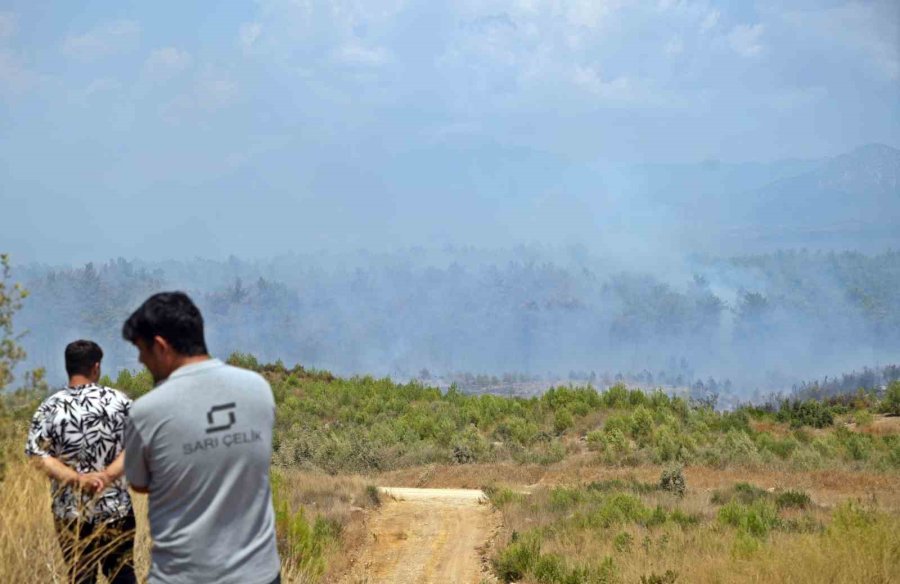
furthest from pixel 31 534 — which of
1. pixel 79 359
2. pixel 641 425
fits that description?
pixel 641 425

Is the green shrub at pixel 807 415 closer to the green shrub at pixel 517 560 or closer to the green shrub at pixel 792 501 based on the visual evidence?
the green shrub at pixel 792 501

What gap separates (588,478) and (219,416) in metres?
18.7

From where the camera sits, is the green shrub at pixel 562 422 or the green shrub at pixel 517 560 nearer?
the green shrub at pixel 517 560

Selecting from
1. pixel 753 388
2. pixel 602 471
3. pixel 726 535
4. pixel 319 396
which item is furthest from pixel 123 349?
pixel 726 535

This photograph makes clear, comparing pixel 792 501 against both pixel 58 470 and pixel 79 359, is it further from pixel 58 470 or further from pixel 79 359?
pixel 58 470

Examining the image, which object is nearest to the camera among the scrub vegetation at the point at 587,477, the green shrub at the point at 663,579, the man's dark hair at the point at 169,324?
the man's dark hair at the point at 169,324

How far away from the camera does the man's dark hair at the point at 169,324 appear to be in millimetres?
4152

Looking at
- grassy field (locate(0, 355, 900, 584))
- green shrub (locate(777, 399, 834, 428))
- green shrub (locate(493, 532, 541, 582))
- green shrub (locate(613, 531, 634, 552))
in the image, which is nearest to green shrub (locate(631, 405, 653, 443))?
grassy field (locate(0, 355, 900, 584))

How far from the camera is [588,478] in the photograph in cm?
2194

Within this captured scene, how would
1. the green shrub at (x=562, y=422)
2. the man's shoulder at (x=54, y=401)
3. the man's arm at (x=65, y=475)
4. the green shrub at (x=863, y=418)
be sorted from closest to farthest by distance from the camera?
the man's arm at (x=65, y=475), the man's shoulder at (x=54, y=401), the green shrub at (x=863, y=418), the green shrub at (x=562, y=422)

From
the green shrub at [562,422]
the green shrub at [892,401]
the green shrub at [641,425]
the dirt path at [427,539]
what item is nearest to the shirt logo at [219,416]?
the dirt path at [427,539]

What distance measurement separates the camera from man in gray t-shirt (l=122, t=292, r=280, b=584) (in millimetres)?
3973

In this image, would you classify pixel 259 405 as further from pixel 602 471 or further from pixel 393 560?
pixel 602 471

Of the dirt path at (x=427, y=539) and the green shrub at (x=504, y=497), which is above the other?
the green shrub at (x=504, y=497)
